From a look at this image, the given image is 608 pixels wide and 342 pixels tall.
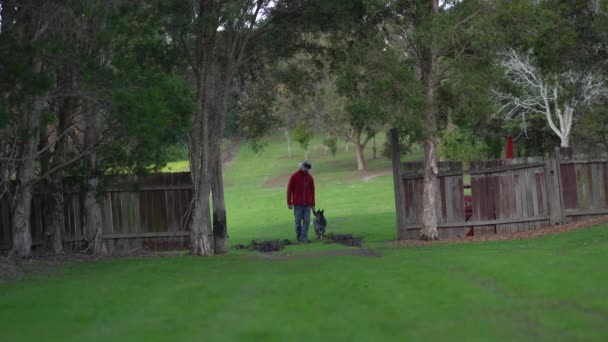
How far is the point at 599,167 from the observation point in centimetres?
2130

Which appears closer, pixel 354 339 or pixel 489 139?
pixel 354 339

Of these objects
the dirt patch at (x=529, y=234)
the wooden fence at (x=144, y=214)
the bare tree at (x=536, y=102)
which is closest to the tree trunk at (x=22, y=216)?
the wooden fence at (x=144, y=214)

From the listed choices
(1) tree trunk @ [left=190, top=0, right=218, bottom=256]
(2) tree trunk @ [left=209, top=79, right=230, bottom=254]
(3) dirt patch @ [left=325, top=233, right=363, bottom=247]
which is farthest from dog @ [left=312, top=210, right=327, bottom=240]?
(1) tree trunk @ [left=190, top=0, right=218, bottom=256]

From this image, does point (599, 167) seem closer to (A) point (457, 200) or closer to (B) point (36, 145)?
(A) point (457, 200)

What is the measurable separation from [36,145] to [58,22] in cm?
325

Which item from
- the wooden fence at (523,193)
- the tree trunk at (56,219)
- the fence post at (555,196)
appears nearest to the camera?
the tree trunk at (56,219)

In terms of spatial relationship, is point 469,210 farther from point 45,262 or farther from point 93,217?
point 45,262

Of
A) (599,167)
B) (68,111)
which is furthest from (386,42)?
(68,111)

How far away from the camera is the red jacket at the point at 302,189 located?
2303 centimetres

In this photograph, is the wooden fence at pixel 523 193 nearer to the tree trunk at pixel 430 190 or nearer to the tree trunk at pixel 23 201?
the tree trunk at pixel 430 190

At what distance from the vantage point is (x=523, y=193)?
21.4 metres

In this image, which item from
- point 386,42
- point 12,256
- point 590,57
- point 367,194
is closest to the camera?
point 12,256

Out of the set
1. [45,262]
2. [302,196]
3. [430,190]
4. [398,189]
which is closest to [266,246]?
[302,196]

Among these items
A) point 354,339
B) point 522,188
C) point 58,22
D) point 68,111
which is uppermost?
point 58,22
